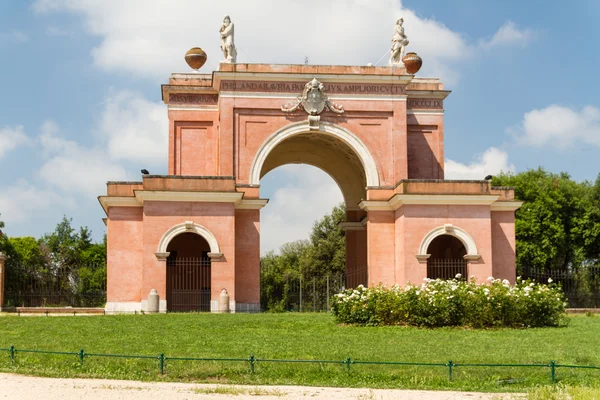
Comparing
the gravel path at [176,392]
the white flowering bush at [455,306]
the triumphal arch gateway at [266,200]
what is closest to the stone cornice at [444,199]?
the triumphal arch gateway at [266,200]

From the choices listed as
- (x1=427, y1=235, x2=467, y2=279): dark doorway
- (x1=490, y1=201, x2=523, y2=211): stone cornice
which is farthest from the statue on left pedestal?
(x1=490, y1=201, x2=523, y2=211): stone cornice

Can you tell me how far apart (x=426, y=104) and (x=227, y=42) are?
9.67 metres

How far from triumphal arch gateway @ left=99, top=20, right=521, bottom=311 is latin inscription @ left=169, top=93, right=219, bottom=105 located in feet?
0.15

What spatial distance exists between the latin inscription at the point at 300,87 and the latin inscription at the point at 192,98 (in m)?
2.74

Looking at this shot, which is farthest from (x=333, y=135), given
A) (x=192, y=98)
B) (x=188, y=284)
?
(x=188, y=284)

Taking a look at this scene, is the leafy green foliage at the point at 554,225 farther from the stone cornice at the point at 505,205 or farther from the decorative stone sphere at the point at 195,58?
the decorative stone sphere at the point at 195,58

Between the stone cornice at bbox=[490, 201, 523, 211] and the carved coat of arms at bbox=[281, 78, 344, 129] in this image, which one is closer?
the carved coat of arms at bbox=[281, 78, 344, 129]

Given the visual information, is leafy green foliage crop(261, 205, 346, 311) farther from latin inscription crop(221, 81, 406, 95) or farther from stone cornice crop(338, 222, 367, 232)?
latin inscription crop(221, 81, 406, 95)

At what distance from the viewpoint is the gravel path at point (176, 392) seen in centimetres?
1353

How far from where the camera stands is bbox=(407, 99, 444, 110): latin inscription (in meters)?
39.4

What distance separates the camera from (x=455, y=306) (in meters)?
24.1

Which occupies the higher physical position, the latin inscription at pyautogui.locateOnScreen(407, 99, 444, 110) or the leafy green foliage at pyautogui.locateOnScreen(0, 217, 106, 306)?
the latin inscription at pyautogui.locateOnScreen(407, 99, 444, 110)

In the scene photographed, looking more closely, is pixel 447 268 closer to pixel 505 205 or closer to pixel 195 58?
pixel 505 205

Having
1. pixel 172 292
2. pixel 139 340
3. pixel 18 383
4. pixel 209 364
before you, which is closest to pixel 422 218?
pixel 172 292
